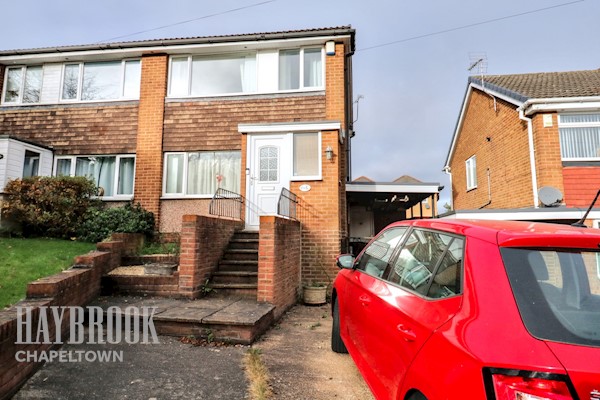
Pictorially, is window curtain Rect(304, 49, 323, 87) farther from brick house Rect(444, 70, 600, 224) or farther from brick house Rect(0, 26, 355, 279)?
brick house Rect(444, 70, 600, 224)

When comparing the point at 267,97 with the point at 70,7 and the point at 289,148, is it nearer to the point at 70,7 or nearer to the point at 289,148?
the point at 289,148

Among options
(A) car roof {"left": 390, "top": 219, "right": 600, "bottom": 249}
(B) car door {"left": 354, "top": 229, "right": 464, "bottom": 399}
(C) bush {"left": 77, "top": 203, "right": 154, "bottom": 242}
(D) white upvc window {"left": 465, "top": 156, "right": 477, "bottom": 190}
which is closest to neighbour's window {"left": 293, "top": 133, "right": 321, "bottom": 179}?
(C) bush {"left": 77, "top": 203, "right": 154, "bottom": 242}

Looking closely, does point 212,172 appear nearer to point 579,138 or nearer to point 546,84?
point 579,138

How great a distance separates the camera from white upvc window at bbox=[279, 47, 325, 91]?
964cm

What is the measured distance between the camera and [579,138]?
9.84 m

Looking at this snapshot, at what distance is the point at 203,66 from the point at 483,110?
10.8m

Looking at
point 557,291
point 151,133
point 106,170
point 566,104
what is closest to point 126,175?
point 106,170

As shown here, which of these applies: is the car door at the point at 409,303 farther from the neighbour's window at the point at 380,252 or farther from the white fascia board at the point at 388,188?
the white fascia board at the point at 388,188

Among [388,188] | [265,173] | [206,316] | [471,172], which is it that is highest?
[471,172]

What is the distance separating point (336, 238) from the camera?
7.61m

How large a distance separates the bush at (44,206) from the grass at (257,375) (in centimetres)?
631

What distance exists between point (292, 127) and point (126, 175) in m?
5.28

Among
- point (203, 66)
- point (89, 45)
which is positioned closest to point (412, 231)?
point (203, 66)

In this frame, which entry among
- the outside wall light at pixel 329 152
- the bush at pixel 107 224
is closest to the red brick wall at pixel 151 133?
the bush at pixel 107 224
